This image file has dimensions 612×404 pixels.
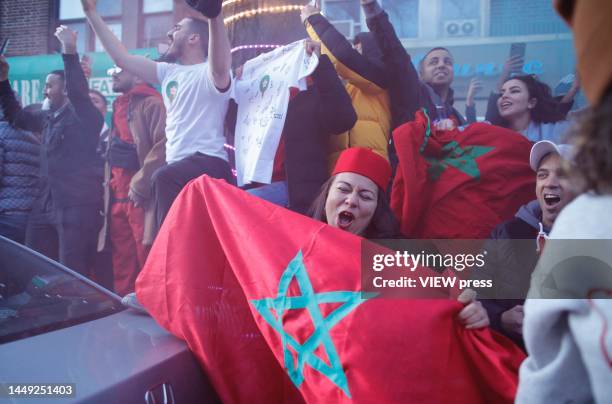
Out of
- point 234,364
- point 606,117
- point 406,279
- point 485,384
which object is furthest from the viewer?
point 234,364

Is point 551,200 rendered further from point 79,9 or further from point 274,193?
point 79,9

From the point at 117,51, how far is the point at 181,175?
800mm

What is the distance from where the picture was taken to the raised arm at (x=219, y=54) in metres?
2.69

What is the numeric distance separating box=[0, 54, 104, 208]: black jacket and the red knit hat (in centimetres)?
154

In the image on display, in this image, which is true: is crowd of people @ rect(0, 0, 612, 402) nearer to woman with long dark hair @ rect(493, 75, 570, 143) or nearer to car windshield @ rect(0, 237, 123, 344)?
woman with long dark hair @ rect(493, 75, 570, 143)

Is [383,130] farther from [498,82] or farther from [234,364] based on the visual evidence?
[234,364]

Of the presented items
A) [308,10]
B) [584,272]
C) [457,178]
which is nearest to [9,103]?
[308,10]

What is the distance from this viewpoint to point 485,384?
1604mm

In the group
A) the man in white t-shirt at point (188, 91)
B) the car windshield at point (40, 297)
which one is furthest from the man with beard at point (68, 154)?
the car windshield at point (40, 297)

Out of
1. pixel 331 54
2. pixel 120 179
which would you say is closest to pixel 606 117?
pixel 331 54

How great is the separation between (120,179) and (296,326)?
1.73 meters

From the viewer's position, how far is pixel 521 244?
204 cm

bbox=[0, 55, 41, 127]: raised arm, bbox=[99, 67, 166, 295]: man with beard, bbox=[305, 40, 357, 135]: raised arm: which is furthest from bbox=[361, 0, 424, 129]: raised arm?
bbox=[0, 55, 41, 127]: raised arm

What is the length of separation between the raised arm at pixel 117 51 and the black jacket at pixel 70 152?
0.32 m
